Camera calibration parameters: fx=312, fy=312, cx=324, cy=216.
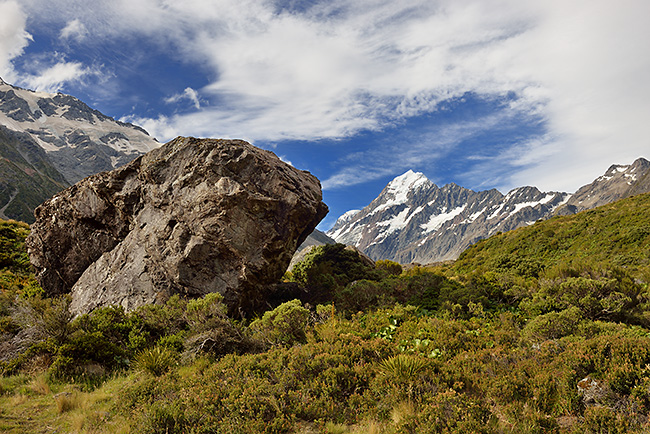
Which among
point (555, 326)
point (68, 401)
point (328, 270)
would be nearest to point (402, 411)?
point (555, 326)

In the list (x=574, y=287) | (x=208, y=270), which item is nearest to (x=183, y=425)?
(x=208, y=270)

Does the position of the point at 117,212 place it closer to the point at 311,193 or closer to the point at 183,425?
the point at 311,193

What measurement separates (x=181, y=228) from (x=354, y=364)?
1087 centimetres

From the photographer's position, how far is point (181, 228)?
48.6ft

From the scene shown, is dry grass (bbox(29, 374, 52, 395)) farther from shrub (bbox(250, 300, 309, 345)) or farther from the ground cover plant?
shrub (bbox(250, 300, 309, 345))

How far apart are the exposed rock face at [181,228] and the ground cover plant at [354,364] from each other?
7.79 feet

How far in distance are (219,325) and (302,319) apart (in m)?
2.72

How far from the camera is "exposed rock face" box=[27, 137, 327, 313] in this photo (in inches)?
560

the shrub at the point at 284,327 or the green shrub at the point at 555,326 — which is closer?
the green shrub at the point at 555,326

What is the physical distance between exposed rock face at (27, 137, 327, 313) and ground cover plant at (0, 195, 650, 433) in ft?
7.79

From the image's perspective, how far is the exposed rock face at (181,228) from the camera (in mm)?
14227

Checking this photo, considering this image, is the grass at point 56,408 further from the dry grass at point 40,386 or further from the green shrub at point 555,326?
the green shrub at point 555,326

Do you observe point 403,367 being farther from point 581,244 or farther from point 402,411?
point 581,244

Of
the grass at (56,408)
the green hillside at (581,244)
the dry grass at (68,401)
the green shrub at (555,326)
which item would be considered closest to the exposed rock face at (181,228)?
the grass at (56,408)
